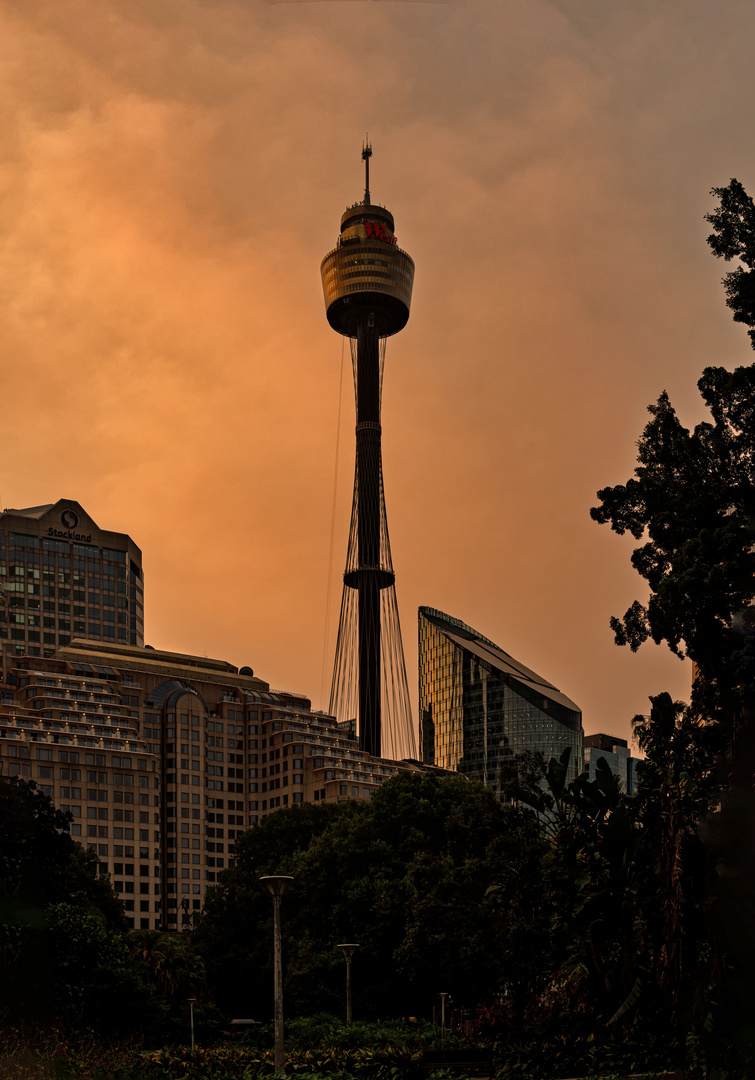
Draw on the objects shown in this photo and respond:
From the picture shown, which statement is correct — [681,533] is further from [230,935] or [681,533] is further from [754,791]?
[230,935]

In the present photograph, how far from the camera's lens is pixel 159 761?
183500mm

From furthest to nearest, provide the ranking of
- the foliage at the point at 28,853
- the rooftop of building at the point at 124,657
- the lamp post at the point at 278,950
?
the rooftop of building at the point at 124,657, the foliage at the point at 28,853, the lamp post at the point at 278,950

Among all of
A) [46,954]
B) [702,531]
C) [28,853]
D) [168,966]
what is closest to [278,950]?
[46,954]

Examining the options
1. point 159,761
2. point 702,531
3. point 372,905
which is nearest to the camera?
point 702,531

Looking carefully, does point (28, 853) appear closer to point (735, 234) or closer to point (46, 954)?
point (46, 954)

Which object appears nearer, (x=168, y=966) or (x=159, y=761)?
(x=168, y=966)

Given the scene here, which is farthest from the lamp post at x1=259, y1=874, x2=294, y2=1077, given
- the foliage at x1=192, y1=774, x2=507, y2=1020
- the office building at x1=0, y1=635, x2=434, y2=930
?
the office building at x1=0, y1=635, x2=434, y2=930

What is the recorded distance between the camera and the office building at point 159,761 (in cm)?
16475

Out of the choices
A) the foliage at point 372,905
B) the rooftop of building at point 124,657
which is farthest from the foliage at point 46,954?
the rooftop of building at point 124,657

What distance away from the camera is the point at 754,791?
122 ft

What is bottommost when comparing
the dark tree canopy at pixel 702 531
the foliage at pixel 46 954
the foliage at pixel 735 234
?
the foliage at pixel 46 954

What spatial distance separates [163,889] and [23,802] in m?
126

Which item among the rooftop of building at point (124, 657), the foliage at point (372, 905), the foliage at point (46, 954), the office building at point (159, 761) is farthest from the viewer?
the rooftop of building at point (124, 657)

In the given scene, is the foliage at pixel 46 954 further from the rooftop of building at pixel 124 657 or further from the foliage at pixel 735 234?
the rooftop of building at pixel 124 657
